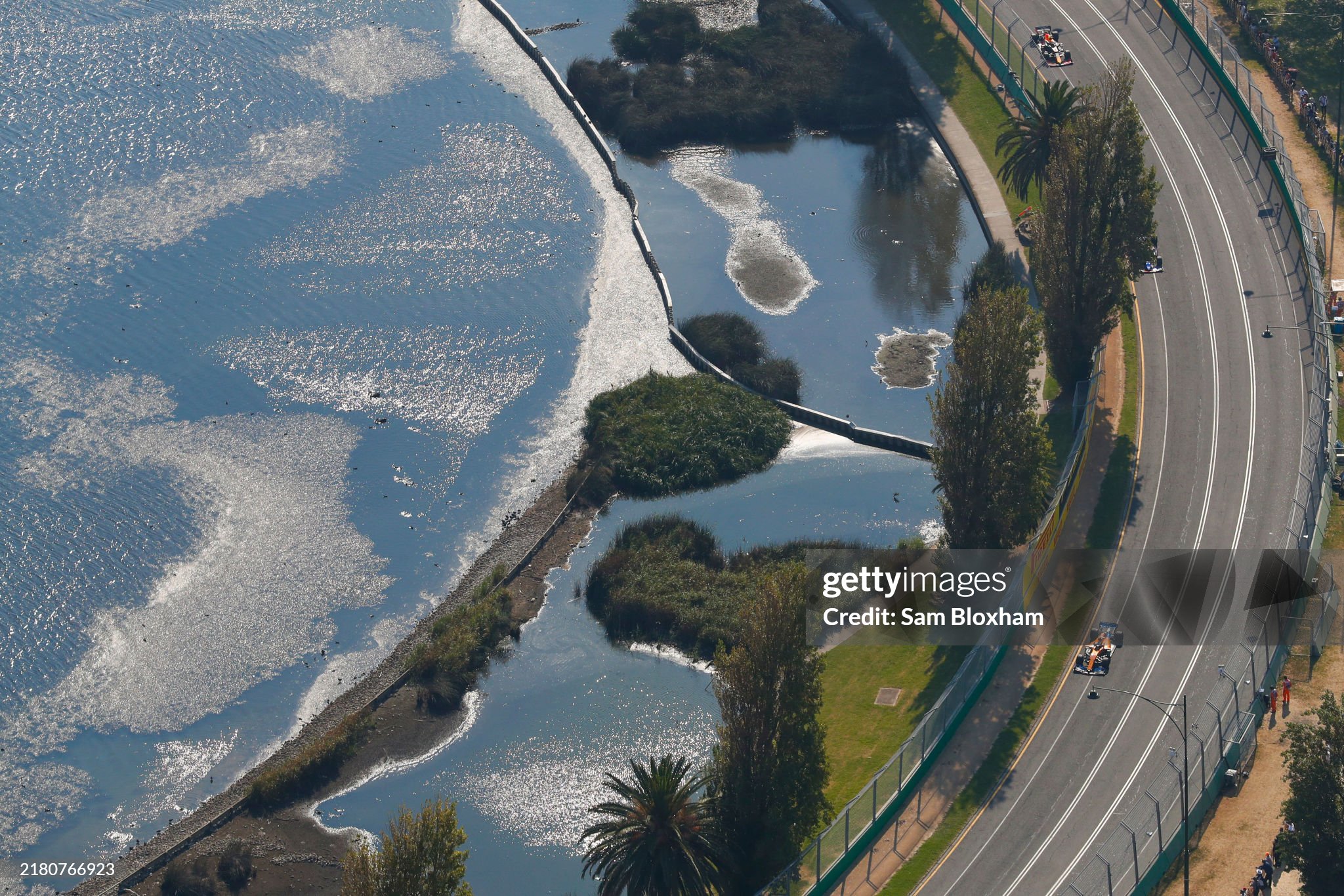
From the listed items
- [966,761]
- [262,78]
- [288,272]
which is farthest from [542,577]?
[262,78]

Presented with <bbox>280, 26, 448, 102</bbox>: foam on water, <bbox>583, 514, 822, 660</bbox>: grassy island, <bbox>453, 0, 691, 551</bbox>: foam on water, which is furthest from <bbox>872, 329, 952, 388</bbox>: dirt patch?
<bbox>280, 26, 448, 102</bbox>: foam on water

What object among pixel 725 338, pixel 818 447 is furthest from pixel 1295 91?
pixel 818 447

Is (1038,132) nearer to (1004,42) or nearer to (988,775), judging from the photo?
(1004,42)

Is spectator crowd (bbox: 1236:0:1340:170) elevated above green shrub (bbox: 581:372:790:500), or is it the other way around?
spectator crowd (bbox: 1236:0:1340:170)

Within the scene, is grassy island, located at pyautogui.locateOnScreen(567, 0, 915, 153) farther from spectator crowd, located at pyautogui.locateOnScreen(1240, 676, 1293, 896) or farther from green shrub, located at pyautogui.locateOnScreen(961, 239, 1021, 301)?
spectator crowd, located at pyautogui.locateOnScreen(1240, 676, 1293, 896)

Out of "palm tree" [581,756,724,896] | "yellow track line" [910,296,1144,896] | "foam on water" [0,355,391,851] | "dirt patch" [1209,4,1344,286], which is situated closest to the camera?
"palm tree" [581,756,724,896]

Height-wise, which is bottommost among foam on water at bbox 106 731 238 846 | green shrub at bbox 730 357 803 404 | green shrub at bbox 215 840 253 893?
foam on water at bbox 106 731 238 846

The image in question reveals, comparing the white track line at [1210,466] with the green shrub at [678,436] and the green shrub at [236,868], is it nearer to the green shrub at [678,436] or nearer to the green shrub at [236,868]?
the green shrub at [678,436]
